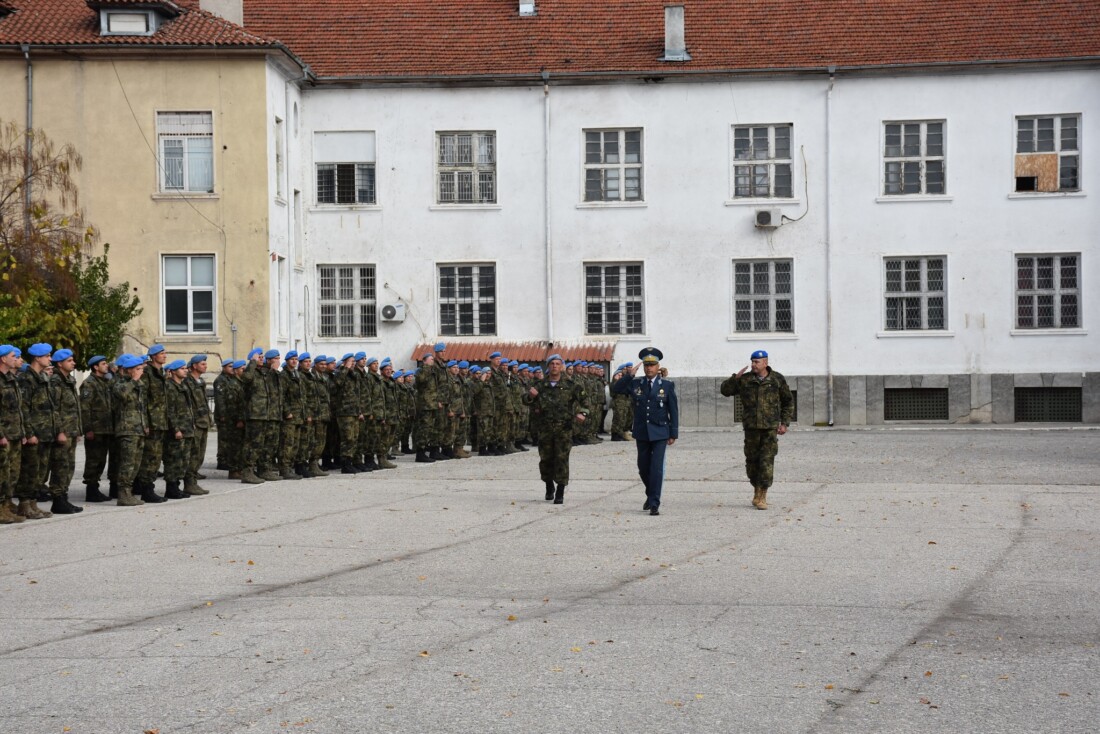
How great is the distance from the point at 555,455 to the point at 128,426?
5.00 m

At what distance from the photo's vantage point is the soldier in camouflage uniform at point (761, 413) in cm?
1706

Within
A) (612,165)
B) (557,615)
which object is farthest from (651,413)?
(612,165)

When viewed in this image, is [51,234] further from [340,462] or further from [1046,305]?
[1046,305]

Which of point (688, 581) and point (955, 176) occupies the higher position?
point (955, 176)

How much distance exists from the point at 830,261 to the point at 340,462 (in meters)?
16.9

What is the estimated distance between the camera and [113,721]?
6.91 metres

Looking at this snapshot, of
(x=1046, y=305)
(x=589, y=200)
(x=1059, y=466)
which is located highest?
(x=589, y=200)

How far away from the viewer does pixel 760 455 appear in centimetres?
1703

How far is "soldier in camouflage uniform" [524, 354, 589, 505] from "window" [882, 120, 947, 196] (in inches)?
809

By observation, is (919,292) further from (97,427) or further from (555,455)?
(97,427)

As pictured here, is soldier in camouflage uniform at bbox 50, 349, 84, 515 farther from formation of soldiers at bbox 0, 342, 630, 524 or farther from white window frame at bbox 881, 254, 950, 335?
white window frame at bbox 881, 254, 950, 335

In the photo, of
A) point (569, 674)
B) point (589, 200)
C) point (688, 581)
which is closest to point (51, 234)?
point (589, 200)

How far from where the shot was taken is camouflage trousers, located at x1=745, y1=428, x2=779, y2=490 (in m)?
16.9

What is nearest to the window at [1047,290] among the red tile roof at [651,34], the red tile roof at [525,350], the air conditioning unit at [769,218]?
the red tile roof at [651,34]
